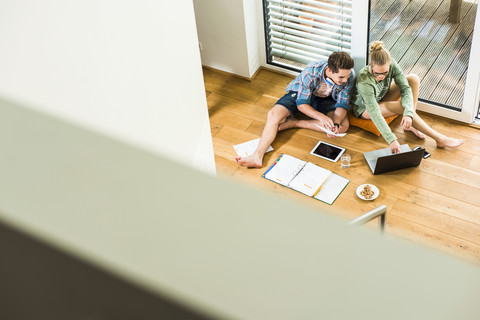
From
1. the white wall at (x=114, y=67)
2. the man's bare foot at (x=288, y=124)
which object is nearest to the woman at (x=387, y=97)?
the man's bare foot at (x=288, y=124)

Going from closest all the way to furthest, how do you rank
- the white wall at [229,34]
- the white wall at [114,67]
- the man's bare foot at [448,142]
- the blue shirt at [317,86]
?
1. the white wall at [114,67]
2. the man's bare foot at [448,142]
3. the blue shirt at [317,86]
4. the white wall at [229,34]

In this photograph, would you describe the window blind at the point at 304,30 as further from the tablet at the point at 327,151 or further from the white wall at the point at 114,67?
the white wall at the point at 114,67

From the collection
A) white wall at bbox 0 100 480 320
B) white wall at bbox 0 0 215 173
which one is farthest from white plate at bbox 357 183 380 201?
white wall at bbox 0 100 480 320

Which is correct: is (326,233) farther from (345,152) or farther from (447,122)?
(447,122)

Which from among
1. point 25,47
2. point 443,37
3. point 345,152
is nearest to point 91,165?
point 25,47

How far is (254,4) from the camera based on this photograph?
419 cm

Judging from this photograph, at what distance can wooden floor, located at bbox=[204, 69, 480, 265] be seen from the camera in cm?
321

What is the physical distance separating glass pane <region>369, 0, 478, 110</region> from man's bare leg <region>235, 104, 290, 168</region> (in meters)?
0.85

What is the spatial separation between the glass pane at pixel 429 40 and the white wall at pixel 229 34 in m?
0.93

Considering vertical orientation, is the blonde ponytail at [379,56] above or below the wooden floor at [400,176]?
above

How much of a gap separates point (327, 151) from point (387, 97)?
0.57 meters

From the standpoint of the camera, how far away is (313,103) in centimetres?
393

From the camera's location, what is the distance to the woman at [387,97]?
3480 mm

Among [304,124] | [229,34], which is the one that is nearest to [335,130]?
[304,124]
